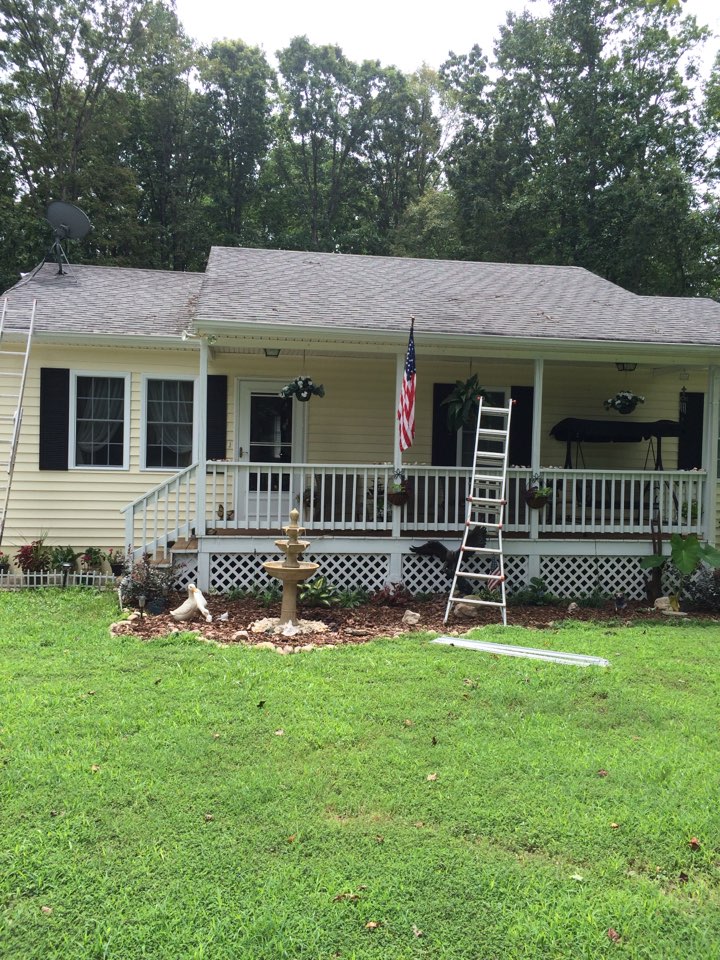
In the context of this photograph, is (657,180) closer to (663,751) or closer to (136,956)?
(663,751)

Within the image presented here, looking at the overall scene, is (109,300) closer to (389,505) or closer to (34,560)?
(34,560)

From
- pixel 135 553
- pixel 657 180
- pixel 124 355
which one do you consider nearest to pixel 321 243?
pixel 657 180

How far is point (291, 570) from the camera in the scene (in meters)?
7.44

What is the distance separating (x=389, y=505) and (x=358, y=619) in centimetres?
205

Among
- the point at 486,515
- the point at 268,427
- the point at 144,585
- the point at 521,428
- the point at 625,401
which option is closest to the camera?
the point at 144,585

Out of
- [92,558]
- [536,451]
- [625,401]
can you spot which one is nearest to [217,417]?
[92,558]

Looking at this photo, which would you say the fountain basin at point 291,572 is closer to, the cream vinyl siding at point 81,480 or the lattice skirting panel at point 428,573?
the lattice skirting panel at point 428,573

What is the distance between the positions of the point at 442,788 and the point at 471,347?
6.35 metres

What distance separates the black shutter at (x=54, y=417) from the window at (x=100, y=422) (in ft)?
0.50

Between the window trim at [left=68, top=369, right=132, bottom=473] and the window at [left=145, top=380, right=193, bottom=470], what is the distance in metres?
0.26

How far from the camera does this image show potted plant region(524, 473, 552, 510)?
9328 mm

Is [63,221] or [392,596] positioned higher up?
[63,221]

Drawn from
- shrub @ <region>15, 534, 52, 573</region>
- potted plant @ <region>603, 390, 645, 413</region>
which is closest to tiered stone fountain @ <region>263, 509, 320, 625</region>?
shrub @ <region>15, 534, 52, 573</region>

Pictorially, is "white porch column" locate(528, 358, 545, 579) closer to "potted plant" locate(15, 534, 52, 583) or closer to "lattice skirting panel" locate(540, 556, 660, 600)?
"lattice skirting panel" locate(540, 556, 660, 600)
